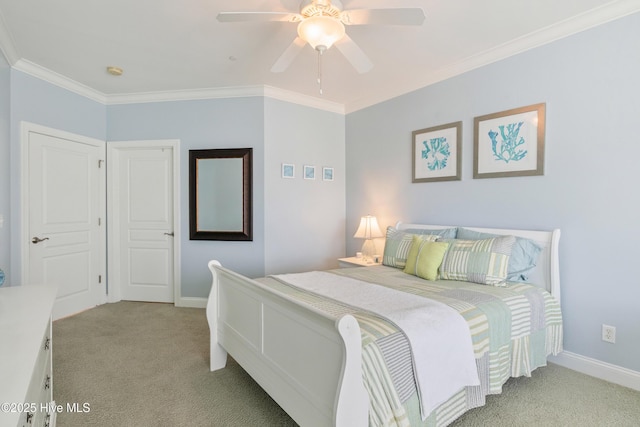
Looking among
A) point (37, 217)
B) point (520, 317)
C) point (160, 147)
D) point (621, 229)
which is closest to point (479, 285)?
point (520, 317)

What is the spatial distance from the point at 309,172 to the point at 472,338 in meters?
2.87

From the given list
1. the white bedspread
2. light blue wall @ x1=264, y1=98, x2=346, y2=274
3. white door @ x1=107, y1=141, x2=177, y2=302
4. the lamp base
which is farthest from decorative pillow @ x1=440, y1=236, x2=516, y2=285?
white door @ x1=107, y1=141, x2=177, y2=302

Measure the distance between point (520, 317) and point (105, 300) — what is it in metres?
4.43

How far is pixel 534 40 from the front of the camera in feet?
8.61

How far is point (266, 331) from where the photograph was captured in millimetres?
1878

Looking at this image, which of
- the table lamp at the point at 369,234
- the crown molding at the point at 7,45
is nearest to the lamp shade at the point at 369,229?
the table lamp at the point at 369,234

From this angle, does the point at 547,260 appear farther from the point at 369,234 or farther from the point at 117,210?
the point at 117,210

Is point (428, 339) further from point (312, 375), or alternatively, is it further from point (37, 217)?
point (37, 217)

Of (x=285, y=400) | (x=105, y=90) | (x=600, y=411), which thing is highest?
(x=105, y=90)

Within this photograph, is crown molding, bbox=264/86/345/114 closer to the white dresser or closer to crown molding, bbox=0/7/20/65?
crown molding, bbox=0/7/20/65

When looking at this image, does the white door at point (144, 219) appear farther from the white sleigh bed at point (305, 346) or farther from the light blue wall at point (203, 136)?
the white sleigh bed at point (305, 346)

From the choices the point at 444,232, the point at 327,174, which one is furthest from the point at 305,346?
the point at 327,174

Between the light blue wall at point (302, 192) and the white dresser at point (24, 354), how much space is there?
→ 2.29 metres

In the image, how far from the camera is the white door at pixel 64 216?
327cm
